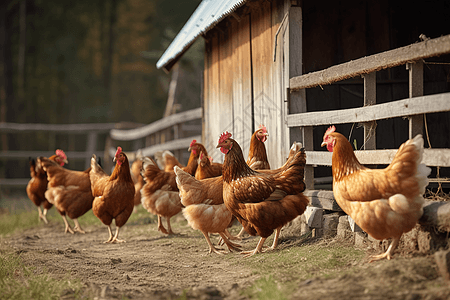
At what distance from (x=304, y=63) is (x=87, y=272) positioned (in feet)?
14.2

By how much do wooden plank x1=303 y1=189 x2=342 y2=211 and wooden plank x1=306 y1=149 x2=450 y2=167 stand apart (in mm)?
382

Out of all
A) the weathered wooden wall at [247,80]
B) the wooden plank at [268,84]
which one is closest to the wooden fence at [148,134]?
the weathered wooden wall at [247,80]

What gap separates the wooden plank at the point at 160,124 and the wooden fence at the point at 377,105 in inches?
168

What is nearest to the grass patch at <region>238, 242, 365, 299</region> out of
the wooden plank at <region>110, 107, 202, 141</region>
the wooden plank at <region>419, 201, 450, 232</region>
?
the wooden plank at <region>419, 201, 450, 232</region>

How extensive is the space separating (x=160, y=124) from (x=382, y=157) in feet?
26.6

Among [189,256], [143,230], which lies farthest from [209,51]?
[189,256]

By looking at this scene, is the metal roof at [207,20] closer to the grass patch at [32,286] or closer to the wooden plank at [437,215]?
the wooden plank at [437,215]

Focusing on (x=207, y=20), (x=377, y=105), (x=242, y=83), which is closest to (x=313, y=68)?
(x=242, y=83)

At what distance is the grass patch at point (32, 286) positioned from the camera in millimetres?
3412

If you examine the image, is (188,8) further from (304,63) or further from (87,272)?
(87,272)

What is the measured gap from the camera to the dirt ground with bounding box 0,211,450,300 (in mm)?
2971

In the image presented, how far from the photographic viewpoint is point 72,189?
7715 mm

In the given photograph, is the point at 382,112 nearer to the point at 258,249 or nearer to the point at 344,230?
the point at 344,230

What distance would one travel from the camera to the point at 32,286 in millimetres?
3559
